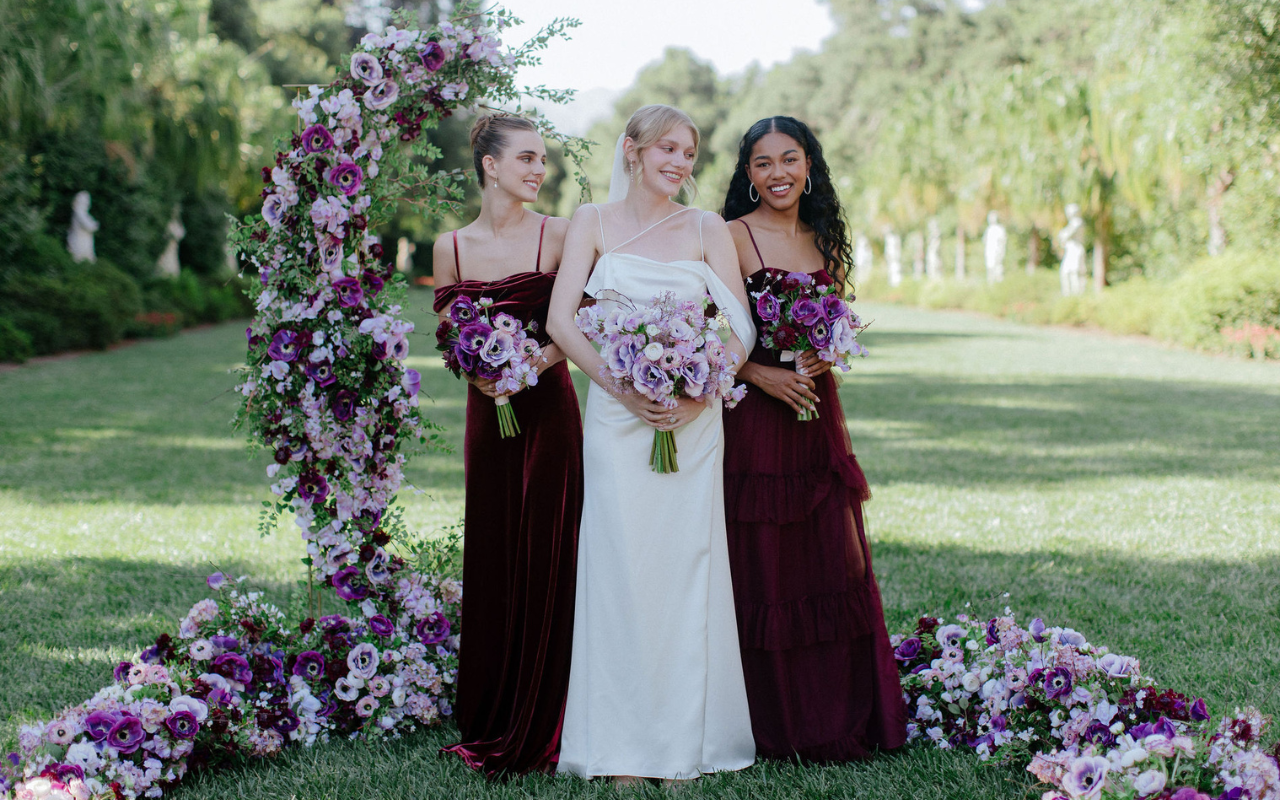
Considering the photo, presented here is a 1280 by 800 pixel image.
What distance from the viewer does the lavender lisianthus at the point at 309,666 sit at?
4.06 meters

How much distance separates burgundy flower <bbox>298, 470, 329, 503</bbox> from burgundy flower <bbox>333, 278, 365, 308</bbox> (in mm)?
737

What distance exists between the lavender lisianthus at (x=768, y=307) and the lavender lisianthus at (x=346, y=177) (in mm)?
1667

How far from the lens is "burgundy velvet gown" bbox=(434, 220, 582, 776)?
3.83 metres

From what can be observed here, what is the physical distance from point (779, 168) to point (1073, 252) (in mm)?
28216

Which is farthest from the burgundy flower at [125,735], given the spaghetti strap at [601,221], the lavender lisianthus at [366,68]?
the lavender lisianthus at [366,68]

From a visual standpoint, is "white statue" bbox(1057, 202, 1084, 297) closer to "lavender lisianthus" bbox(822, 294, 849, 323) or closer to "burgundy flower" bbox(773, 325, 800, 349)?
"lavender lisianthus" bbox(822, 294, 849, 323)

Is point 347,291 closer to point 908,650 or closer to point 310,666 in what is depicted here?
point 310,666

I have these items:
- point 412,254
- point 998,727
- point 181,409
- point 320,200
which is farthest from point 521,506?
point 412,254

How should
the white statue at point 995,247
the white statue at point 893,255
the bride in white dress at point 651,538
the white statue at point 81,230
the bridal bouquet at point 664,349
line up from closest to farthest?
the bridal bouquet at point 664,349 < the bride in white dress at point 651,538 < the white statue at point 81,230 < the white statue at point 995,247 < the white statue at point 893,255

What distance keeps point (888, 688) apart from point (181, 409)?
11934mm

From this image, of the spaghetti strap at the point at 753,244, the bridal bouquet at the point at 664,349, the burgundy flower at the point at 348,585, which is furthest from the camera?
the burgundy flower at the point at 348,585

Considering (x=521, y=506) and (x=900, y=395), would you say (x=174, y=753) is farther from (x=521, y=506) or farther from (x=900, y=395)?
(x=900, y=395)

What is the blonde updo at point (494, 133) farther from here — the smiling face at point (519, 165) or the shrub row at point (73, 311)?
the shrub row at point (73, 311)

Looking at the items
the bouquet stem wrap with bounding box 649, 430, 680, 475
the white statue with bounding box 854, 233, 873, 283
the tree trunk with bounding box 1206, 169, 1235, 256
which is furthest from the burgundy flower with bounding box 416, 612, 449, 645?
the white statue with bounding box 854, 233, 873, 283
